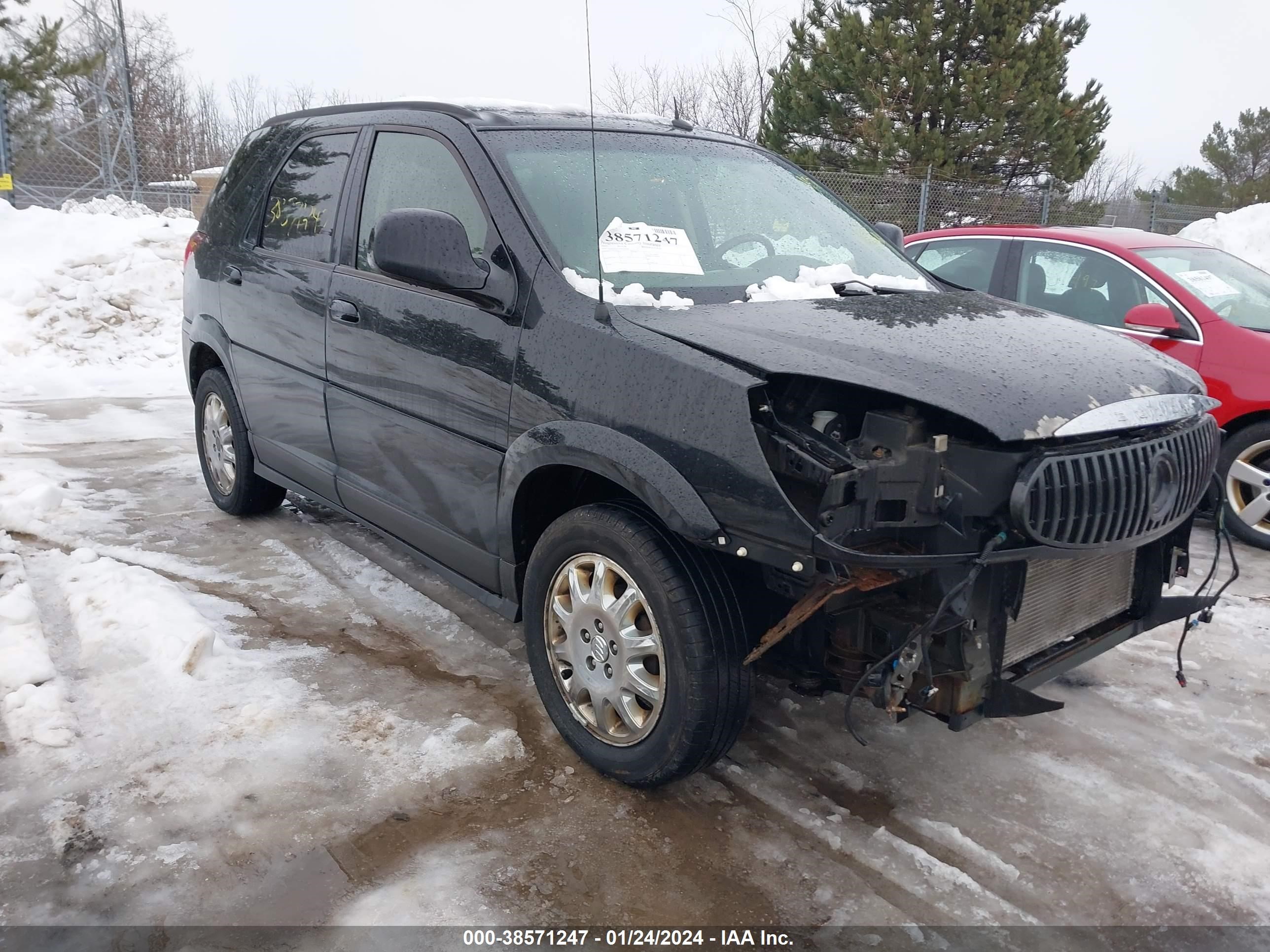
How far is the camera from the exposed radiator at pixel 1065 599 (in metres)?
2.64

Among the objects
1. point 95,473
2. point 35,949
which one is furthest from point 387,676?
point 95,473

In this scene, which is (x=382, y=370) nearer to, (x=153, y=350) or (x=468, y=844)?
(x=468, y=844)

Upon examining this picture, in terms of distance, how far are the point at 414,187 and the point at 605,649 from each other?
1907 millimetres

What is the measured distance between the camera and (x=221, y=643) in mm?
3816

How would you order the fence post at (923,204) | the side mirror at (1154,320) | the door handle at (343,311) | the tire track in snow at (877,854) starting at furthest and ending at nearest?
the fence post at (923,204) < the side mirror at (1154,320) < the door handle at (343,311) < the tire track in snow at (877,854)

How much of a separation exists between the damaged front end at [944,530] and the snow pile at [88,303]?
27.4 feet

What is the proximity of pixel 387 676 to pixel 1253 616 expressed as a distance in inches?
149

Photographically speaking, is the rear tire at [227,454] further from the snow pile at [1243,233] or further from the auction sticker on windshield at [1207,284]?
the snow pile at [1243,233]

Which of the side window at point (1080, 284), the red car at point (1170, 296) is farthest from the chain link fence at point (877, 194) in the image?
the side window at point (1080, 284)

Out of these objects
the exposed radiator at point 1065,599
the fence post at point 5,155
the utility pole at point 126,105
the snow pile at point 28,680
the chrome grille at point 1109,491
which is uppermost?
the utility pole at point 126,105

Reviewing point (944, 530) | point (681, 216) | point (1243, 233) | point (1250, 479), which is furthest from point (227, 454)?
point (1243, 233)

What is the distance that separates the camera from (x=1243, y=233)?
1734 cm

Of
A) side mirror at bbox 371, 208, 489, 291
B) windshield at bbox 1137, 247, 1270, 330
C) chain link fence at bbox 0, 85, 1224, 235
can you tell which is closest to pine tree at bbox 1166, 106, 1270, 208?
chain link fence at bbox 0, 85, 1224, 235

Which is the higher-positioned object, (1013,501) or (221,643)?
(1013,501)
